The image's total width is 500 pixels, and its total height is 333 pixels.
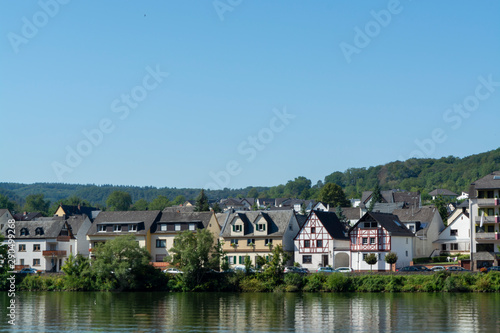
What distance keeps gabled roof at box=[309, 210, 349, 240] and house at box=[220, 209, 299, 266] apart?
4.71 metres

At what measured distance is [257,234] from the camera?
312ft

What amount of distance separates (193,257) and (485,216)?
35836 millimetres

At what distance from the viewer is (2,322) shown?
50.5 meters

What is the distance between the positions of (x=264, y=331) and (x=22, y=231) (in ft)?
231

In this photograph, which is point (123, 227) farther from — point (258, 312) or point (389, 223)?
point (258, 312)

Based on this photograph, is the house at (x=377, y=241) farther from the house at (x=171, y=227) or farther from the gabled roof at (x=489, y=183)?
the house at (x=171, y=227)

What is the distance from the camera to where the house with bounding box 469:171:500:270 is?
Result: 84.9 meters

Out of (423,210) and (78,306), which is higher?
(423,210)

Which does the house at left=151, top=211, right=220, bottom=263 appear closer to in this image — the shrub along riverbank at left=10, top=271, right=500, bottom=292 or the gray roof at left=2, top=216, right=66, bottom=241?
the gray roof at left=2, top=216, right=66, bottom=241

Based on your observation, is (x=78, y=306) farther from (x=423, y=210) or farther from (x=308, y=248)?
(x=423, y=210)

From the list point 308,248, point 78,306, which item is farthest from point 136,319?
point 308,248

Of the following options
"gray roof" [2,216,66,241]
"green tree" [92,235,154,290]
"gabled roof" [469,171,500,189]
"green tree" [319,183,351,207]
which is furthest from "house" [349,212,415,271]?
"green tree" [319,183,351,207]

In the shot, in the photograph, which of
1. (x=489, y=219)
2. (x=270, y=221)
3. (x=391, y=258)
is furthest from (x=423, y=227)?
(x=270, y=221)

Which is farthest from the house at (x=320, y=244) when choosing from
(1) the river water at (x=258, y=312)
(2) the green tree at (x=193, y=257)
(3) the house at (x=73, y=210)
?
(3) the house at (x=73, y=210)
